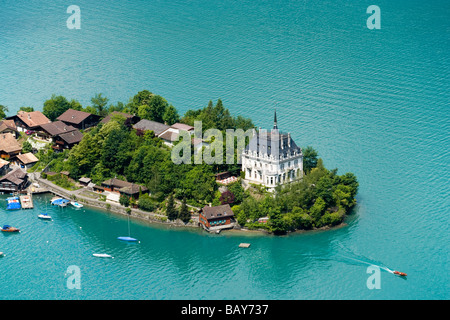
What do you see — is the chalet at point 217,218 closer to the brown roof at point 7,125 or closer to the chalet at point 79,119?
the chalet at point 79,119

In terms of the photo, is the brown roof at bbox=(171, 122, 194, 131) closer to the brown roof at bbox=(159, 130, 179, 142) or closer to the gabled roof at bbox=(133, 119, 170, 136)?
the gabled roof at bbox=(133, 119, 170, 136)

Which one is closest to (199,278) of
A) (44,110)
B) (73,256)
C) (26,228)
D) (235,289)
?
(235,289)

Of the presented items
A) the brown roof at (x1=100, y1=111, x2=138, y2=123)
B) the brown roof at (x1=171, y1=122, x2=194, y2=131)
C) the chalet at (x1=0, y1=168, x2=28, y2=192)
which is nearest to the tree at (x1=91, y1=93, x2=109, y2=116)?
the brown roof at (x1=100, y1=111, x2=138, y2=123)

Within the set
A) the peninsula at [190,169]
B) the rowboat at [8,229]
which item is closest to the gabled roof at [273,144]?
the peninsula at [190,169]

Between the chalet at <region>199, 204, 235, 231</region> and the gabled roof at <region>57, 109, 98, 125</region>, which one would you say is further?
the gabled roof at <region>57, 109, 98, 125</region>

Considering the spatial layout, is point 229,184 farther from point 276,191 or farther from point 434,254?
point 434,254

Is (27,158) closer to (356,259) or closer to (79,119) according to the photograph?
(79,119)
